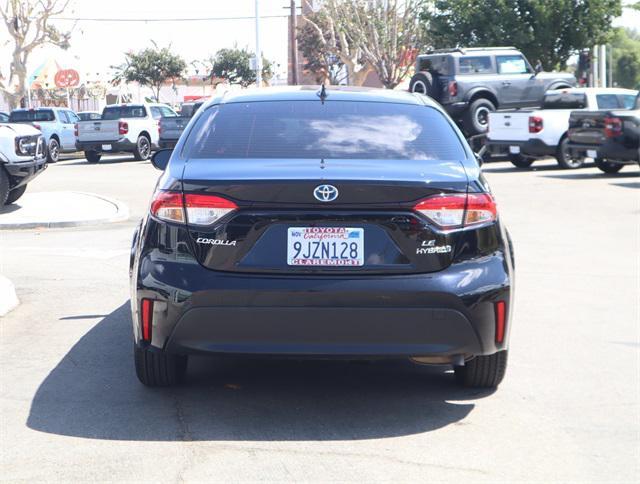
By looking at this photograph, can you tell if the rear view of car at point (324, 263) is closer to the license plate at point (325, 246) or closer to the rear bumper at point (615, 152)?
the license plate at point (325, 246)

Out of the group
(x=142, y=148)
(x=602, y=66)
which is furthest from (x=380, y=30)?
(x=142, y=148)

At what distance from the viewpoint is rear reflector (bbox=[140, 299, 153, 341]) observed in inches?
208

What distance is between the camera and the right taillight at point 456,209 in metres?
5.14

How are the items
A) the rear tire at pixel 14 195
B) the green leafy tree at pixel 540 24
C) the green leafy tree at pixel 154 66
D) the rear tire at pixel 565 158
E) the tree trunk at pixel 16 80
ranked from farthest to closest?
the green leafy tree at pixel 154 66
the tree trunk at pixel 16 80
the green leafy tree at pixel 540 24
the rear tire at pixel 565 158
the rear tire at pixel 14 195

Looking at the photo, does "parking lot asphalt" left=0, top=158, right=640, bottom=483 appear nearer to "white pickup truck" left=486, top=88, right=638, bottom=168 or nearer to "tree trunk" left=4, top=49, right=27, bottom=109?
"white pickup truck" left=486, top=88, right=638, bottom=168

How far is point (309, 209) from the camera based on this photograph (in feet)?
16.7

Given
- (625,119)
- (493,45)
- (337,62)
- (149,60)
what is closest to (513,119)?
(625,119)

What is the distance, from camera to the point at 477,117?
90.6 ft

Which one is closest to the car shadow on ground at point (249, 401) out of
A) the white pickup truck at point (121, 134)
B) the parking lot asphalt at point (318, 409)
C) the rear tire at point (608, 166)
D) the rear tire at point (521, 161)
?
the parking lot asphalt at point (318, 409)

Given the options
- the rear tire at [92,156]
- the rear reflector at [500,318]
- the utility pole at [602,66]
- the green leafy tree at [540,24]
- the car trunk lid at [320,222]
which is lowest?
the rear tire at [92,156]

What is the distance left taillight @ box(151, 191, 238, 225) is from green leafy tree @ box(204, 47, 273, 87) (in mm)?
85442

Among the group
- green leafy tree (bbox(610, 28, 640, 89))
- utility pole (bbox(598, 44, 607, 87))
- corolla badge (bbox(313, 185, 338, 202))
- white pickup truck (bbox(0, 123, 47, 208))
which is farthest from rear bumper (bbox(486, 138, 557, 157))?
green leafy tree (bbox(610, 28, 640, 89))

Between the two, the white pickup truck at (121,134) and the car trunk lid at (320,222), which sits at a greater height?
the car trunk lid at (320,222)

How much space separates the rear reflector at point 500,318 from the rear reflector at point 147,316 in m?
1.70
